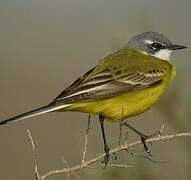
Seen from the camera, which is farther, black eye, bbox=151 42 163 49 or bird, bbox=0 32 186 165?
black eye, bbox=151 42 163 49

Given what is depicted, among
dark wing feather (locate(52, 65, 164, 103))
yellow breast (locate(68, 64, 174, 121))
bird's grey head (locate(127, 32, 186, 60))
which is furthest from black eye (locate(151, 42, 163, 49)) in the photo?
yellow breast (locate(68, 64, 174, 121))

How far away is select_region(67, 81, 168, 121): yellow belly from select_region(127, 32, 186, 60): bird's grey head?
31.2 inches

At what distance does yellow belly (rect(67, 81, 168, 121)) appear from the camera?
6125 mm

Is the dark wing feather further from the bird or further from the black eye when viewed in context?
the black eye

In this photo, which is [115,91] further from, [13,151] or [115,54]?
[13,151]

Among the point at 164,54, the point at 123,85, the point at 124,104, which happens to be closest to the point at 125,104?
the point at 124,104

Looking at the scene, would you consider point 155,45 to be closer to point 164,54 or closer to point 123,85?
point 164,54

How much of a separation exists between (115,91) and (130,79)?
296 millimetres

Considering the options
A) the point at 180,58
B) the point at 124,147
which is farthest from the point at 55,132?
the point at 124,147

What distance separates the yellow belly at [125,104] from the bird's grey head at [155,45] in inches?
31.2

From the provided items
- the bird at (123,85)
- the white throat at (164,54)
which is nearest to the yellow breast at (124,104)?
the bird at (123,85)

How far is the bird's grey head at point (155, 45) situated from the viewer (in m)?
7.20

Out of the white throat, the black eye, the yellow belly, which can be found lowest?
the yellow belly

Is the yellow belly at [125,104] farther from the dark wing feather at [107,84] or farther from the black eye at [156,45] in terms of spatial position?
the black eye at [156,45]
